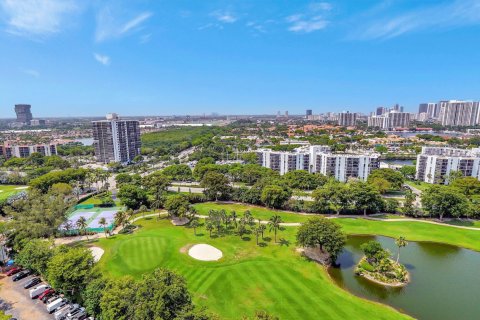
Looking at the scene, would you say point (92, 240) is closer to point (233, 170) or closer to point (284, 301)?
point (284, 301)

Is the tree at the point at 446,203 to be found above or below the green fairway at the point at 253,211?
above

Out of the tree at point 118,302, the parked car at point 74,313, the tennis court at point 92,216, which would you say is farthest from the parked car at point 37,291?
the tennis court at point 92,216

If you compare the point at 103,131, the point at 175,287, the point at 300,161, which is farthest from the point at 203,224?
the point at 103,131

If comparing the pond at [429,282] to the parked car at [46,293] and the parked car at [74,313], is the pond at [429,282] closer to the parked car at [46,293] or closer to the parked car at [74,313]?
the parked car at [74,313]

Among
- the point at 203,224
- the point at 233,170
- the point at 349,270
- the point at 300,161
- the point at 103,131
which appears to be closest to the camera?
the point at 349,270

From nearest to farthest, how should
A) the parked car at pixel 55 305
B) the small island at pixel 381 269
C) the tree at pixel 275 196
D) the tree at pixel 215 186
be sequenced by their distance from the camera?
the parked car at pixel 55 305 < the small island at pixel 381 269 < the tree at pixel 275 196 < the tree at pixel 215 186

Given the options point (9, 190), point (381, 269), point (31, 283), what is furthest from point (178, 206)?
point (9, 190)

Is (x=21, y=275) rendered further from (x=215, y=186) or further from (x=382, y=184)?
(x=382, y=184)
